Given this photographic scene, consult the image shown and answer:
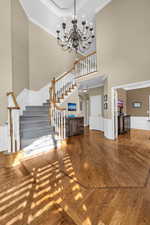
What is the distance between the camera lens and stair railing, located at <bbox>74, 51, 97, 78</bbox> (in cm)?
515

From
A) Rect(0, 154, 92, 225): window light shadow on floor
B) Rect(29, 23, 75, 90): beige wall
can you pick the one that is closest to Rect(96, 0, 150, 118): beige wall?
Rect(29, 23, 75, 90): beige wall

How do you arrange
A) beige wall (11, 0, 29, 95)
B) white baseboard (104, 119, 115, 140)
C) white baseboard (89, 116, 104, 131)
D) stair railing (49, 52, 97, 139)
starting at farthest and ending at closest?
1. white baseboard (89, 116, 104, 131)
2. white baseboard (104, 119, 115, 140)
3. stair railing (49, 52, 97, 139)
4. beige wall (11, 0, 29, 95)

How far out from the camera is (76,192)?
59.9 inches

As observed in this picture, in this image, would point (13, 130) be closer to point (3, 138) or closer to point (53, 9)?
point (3, 138)

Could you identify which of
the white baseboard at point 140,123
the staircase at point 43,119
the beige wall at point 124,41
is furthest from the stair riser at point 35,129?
the white baseboard at point 140,123

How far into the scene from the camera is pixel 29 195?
146cm

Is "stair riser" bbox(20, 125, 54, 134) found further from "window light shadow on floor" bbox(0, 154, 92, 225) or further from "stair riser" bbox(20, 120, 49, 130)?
"window light shadow on floor" bbox(0, 154, 92, 225)

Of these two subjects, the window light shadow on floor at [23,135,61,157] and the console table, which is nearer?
the window light shadow on floor at [23,135,61,157]

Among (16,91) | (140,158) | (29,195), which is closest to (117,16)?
(16,91)

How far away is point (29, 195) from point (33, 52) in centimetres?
558

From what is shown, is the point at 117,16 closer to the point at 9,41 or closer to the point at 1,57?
the point at 9,41

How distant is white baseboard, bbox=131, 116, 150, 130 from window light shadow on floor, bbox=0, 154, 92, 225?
20.0 feet

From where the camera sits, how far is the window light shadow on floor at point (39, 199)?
1.16 m

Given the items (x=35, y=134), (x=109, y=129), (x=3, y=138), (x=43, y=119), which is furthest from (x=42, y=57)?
(x=109, y=129)
